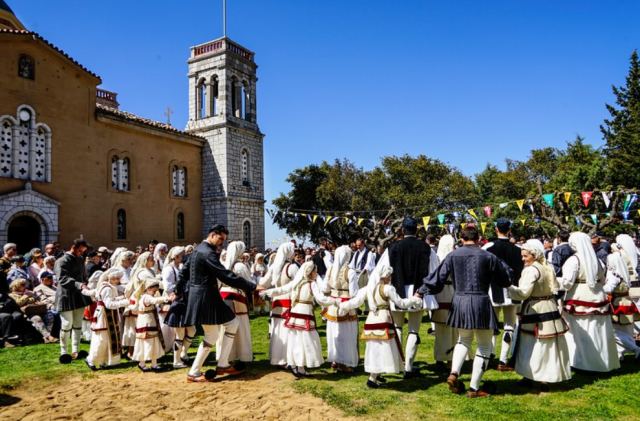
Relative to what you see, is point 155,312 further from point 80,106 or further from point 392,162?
point 392,162

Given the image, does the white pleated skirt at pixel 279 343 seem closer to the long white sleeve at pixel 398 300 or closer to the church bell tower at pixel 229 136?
the long white sleeve at pixel 398 300

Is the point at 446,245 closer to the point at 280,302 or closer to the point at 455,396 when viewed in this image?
the point at 455,396

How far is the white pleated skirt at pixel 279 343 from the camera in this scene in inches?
279

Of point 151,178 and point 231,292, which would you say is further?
point 151,178

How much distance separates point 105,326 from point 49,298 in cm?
420

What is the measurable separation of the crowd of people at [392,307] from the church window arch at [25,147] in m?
13.5

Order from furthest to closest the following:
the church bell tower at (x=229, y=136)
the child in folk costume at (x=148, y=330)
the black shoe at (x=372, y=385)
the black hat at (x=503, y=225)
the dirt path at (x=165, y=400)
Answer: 1. the church bell tower at (x=229, y=136)
2. the child in folk costume at (x=148, y=330)
3. the black hat at (x=503, y=225)
4. the black shoe at (x=372, y=385)
5. the dirt path at (x=165, y=400)

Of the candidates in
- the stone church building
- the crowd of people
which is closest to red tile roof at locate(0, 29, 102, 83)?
the stone church building

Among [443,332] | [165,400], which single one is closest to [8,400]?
[165,400]

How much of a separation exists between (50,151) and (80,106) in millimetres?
2746

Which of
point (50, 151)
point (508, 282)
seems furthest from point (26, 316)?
point (50, 151)

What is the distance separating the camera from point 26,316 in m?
10.2

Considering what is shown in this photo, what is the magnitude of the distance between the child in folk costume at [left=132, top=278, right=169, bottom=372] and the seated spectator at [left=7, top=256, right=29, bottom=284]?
217 inches

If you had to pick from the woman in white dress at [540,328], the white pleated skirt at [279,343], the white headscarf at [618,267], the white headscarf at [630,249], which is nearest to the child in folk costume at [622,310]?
the white headscarf at [618,267]
